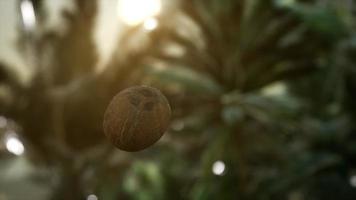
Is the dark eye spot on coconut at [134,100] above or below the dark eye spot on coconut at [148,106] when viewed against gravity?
above

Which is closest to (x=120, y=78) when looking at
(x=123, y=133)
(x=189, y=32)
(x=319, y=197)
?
(x=189, y=32)

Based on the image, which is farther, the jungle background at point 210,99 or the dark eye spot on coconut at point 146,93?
the jungle background at point 210,99

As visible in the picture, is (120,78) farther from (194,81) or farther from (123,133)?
(123,133)

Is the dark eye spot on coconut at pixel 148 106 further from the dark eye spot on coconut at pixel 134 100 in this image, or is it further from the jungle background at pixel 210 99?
the jungle background at pixel 210 99

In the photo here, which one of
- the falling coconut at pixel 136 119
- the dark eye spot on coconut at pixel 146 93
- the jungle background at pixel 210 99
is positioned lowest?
the falling coconut at pixel 136 119

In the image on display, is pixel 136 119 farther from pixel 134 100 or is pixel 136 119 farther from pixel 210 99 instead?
pixel 210 99

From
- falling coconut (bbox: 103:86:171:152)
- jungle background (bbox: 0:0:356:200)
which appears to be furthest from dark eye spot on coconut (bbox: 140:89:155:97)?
jungle background (bbox: 0:0:356:200)

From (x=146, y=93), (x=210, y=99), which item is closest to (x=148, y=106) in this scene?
(x=146, y=93)

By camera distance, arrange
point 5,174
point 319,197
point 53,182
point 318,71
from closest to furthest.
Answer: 1. point 319,197
2. point 318,71
3. point 53,182
4. point 5,174


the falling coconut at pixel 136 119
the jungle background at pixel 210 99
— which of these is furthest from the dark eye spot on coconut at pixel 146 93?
the jungle background at pixel 210 99
